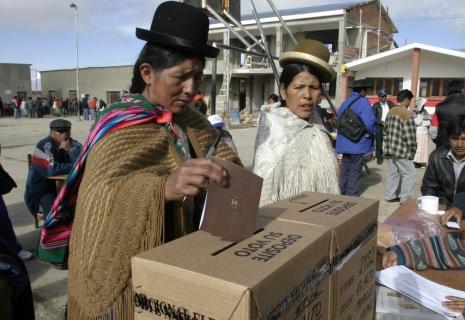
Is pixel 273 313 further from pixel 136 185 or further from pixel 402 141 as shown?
pixel 402 141

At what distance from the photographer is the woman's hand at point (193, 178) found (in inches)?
39.6

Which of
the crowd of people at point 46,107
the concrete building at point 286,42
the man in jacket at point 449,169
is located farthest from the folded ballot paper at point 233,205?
the crowd of people at point 46,107

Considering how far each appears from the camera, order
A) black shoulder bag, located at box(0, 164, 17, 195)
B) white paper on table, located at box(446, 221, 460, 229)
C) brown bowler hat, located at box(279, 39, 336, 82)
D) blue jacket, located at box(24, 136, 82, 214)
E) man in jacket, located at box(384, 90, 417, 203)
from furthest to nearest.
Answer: man in jacket, located at box(384, 90, 417, 203) < blue jacket, located at box(24, 136, 82, 214) < black shoulder bag, located at box(0, 164, 17, 195) < white paper on table, located at box(446, 221, 460, 229) < brown bowler hat, located at box(279, 39, 336, 82)

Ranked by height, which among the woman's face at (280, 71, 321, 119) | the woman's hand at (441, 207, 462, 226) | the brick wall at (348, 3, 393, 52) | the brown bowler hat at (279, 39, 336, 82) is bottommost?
the woman's hand at (441, 207, 462, 226)

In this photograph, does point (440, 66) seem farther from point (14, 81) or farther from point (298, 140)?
point (14, 81)

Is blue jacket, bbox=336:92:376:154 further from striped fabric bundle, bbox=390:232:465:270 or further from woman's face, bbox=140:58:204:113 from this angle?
woman's face, bbox=140:58:204:113

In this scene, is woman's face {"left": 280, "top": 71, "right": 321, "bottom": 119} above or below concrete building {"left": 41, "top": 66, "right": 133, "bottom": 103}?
below

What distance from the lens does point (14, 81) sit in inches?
1319

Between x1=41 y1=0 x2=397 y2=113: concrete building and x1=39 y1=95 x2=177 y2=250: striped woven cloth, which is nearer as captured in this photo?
x1=39 y1=95 x2=177 y2=250: striped woven cloth

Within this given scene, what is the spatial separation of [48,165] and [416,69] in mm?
17890

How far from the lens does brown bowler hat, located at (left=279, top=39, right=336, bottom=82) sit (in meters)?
2.05

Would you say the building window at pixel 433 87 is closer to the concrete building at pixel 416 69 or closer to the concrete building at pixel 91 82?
the concrete building at pixel 416 69

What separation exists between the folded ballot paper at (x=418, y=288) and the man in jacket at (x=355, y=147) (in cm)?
429

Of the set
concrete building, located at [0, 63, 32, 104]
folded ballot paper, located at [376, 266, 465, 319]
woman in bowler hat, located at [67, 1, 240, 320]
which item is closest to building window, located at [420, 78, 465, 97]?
folded ballot paper, located at [376, 266, 465, 319]
